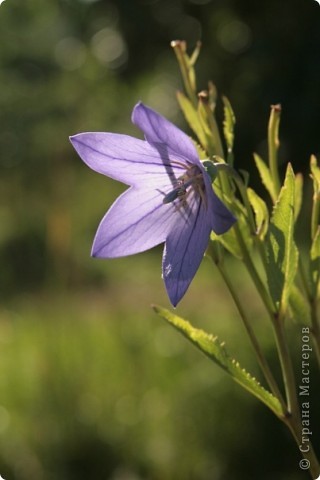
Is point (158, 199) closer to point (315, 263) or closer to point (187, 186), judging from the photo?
point (187, 186)

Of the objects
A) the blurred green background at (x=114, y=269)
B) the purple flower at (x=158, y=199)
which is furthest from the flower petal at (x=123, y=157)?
the blurred green background at (x=114, y=269)

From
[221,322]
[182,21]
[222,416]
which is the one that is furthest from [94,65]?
[222,416]

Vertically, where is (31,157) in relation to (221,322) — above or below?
above

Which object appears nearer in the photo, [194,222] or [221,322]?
[194,222]

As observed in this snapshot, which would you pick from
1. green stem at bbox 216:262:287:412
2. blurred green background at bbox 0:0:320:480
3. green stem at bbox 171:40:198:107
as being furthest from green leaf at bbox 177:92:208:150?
blurred green background at bbox 0:0:320:480

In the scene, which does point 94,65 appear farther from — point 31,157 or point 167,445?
point 167,445

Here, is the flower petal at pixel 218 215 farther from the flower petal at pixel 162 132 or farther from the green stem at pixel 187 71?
the green stem at pixel 187 71

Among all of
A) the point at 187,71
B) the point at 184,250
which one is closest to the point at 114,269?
the point at 187,71
